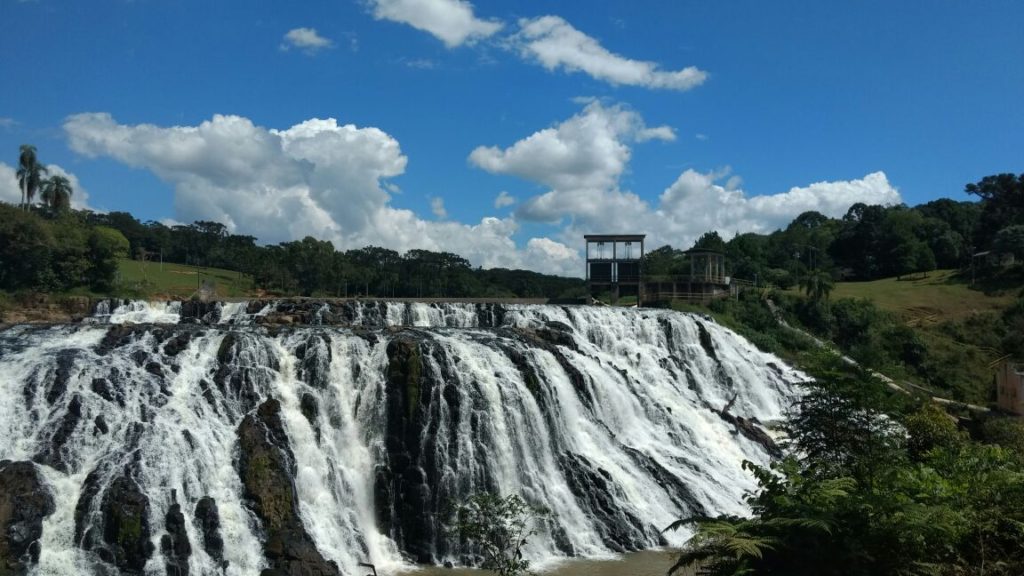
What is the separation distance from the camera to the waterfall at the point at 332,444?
18594mm

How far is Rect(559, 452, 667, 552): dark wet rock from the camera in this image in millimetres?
22456

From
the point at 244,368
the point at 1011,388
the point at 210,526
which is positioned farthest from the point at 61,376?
the point at 1011,388

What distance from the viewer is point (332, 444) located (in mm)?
22953

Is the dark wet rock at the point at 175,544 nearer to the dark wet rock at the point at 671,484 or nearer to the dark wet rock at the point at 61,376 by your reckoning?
the dark wet rock at the point at 61,376

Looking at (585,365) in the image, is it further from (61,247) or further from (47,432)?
(61,247)

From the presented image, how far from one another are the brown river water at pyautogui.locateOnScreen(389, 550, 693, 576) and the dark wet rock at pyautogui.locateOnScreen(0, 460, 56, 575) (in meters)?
8.32

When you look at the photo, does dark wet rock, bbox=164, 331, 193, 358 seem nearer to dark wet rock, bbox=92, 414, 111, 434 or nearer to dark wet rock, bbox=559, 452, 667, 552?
dark wet rock, bbox=92, 414, 111, 434

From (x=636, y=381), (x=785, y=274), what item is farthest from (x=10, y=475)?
(x=785, y=274)

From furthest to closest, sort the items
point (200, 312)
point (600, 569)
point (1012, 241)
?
point (1012, 241)
point (200, 312)
point (600, 569)

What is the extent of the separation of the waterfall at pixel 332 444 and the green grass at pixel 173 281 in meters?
28.9

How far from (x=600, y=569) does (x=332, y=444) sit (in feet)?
27.8

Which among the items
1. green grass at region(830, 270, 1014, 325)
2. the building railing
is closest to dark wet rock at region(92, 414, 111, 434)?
the building railing

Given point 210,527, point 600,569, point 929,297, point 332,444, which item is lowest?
point 600,569

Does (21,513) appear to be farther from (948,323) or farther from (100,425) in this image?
(948,323)
